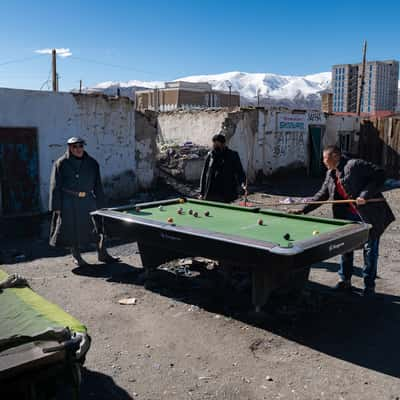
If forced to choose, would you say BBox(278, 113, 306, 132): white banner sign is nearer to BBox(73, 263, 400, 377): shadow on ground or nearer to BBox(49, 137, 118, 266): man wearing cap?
BBox(49, 137, 118, 266): man wearing cap

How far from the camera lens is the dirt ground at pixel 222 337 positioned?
348 cm

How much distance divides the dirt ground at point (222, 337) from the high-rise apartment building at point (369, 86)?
92.3ft

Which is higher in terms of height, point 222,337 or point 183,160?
point 183,160

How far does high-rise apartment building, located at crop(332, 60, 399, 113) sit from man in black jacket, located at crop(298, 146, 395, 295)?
2774 centimetres

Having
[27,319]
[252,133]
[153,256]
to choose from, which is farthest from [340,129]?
[27,319]

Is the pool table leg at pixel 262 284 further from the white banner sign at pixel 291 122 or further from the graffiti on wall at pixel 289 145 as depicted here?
the white banner sign at pixel 291 122

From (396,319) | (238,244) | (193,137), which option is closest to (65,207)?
(238,244)

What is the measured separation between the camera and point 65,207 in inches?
249

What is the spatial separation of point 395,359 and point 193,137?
42.1 feet

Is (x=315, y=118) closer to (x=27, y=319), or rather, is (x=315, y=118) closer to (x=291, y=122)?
(x=291, y=122)

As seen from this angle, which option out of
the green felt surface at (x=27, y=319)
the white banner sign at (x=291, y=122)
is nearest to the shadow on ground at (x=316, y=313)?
the green felt surface at (x=27, y=319)

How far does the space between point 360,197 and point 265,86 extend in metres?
40.0

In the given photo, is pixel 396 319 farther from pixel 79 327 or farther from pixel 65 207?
pixel 65 207

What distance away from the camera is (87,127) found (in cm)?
1098
